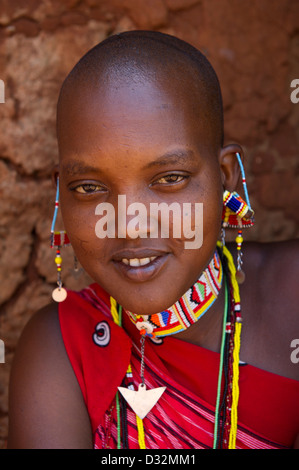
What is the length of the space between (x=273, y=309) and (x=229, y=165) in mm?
462

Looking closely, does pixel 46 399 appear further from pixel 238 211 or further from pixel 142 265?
pixel 238 211

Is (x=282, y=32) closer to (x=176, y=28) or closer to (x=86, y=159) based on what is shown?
(x=176, y=28)

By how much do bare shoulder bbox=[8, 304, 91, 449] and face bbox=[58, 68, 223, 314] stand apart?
0.35 meters

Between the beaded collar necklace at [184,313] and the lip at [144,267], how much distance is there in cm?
22

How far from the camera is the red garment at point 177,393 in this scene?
1.62 m

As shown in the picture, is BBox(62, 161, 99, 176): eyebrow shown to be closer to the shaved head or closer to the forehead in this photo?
the forehead

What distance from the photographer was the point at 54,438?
1.59m

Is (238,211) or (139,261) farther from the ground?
(238,211)

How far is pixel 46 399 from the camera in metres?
1.63

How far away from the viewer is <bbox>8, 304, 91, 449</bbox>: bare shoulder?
5.25 ft

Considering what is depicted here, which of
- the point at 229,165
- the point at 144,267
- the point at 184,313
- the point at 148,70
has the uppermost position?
the point at 148,70

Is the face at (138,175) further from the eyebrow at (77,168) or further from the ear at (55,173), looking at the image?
the ear at (55,173)


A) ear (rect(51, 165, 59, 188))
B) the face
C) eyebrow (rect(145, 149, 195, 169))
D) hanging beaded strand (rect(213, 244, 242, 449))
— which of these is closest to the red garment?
hanging beaded strand (rect(213, 244, 242, 449))

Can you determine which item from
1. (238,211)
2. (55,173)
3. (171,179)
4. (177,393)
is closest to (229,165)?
(238,211)
